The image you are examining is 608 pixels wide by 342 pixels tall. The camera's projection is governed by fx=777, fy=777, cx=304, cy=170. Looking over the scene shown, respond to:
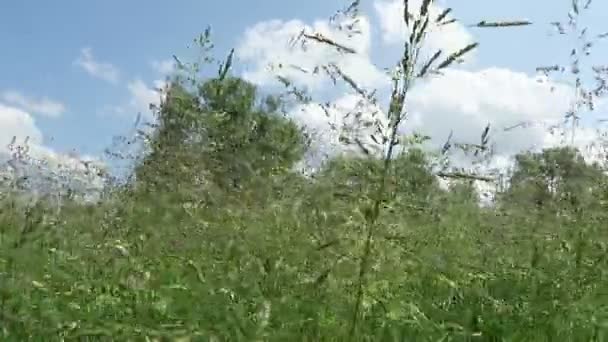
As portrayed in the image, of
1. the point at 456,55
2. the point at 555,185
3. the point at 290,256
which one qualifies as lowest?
the point at 290,256

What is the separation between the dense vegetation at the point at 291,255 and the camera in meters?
2.85

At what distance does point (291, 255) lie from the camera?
478 centimetres

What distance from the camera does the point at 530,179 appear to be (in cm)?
908

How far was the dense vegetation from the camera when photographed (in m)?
2.85

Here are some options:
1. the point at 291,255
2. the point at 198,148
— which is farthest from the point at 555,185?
the point at 291,255

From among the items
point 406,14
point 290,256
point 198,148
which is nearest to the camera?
point 406,14

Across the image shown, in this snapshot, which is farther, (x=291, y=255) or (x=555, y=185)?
(x=555, y=185)

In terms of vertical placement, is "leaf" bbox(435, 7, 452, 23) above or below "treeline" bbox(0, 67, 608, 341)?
above

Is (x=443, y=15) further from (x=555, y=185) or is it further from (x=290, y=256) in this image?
(x=555, y=185)

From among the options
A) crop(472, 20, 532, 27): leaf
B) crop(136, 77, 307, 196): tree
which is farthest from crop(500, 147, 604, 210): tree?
crop(472, 20, 532, 27): leaf

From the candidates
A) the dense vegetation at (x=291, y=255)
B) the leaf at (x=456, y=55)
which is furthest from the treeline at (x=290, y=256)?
the leaf at (x=456, y=55)

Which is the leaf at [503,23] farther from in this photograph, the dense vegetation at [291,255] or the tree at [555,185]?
the tree at [555,185]

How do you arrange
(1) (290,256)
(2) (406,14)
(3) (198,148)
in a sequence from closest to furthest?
1. (2) (406,14)
2. (1) (290,256)
3. (3) (198,148)

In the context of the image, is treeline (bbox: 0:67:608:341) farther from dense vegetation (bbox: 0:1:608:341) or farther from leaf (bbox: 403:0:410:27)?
leaf (bbox: 403:0:410:27)
